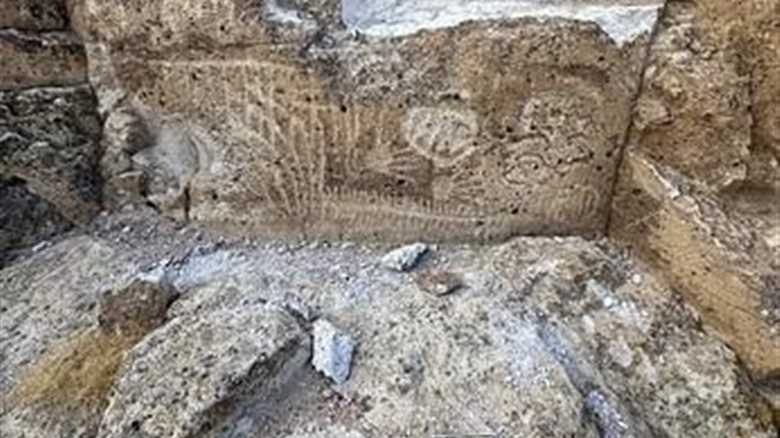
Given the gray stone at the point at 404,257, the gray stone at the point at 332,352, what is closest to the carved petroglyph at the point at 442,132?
the gray stone at the point at 404,257

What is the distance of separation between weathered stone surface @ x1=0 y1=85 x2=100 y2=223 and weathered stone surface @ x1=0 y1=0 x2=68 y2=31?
0.19m

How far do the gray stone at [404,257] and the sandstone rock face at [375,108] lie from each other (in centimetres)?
8

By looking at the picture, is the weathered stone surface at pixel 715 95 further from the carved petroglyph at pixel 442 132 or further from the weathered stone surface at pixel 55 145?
the weathered stone surface at pixel 55 145

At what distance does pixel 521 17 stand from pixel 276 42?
2.26ft

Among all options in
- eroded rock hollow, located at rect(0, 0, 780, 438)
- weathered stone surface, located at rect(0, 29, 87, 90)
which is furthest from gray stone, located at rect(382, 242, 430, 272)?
weathered stone surface, located at rect(0, 29, 87, 90)

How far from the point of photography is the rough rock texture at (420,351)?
2.11m

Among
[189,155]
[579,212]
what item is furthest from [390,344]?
[189,155]

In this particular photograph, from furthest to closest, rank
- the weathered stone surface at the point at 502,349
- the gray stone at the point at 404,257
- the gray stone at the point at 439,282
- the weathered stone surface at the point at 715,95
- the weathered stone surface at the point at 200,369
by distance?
1. the gray stone at the point at 404,257
2. the gray stone at the point at 439,282
3. the weathered stone surface at the point at 715,95
4. the weathered stone surface at the point at 502,349
5. the weathered stone surface at the point at 200,369

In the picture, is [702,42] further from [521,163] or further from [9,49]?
[9,49]

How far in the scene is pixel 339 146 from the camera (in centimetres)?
261

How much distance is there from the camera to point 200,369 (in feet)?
6.86

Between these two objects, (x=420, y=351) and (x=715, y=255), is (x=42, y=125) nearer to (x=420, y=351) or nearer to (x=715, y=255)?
(x=420, y=351)

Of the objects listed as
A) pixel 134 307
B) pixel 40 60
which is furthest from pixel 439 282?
pixel 40 60

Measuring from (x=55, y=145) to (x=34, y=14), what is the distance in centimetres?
40
